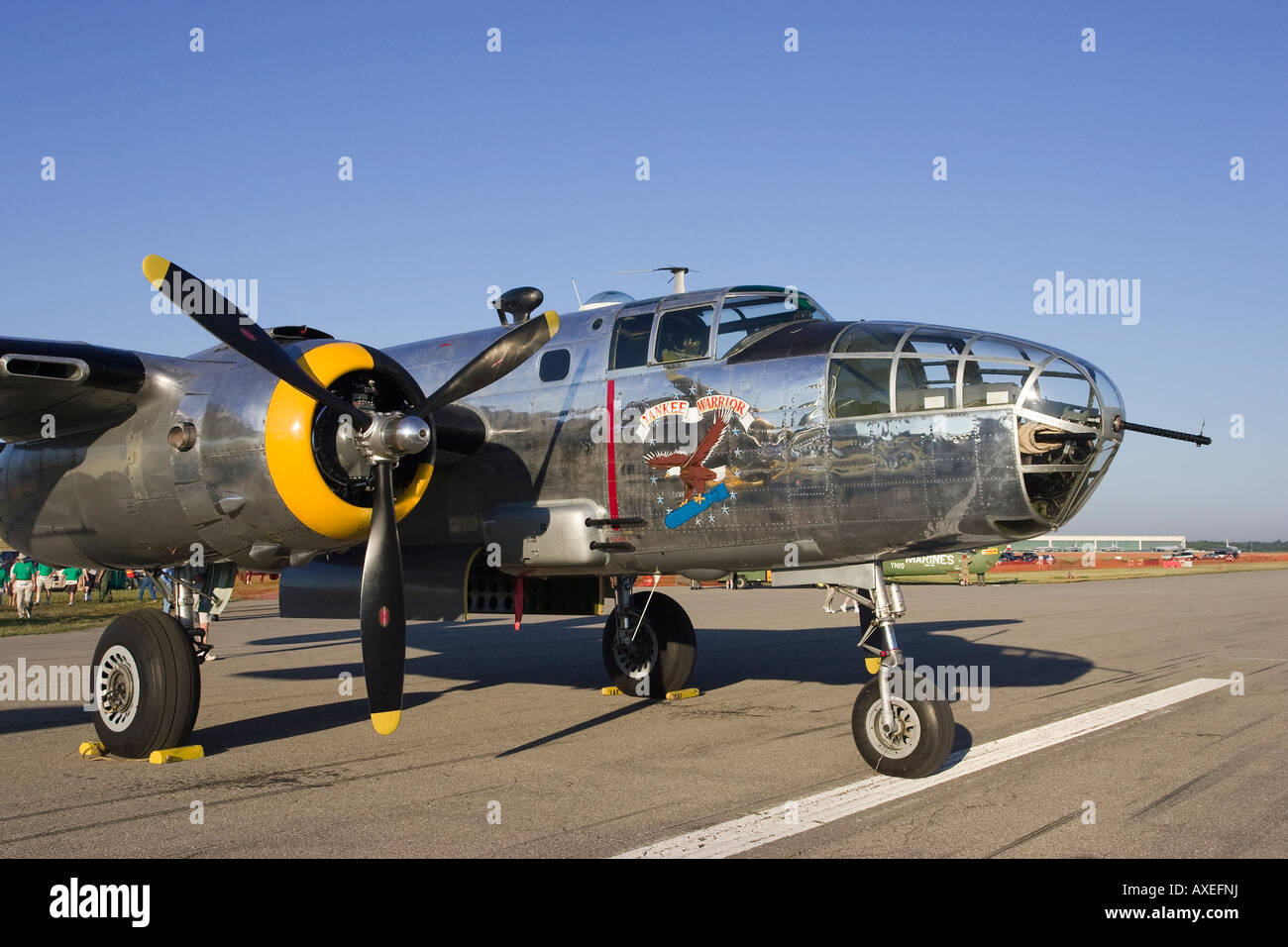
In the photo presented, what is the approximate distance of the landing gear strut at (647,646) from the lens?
13125 millimetres

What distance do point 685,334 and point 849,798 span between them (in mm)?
4702

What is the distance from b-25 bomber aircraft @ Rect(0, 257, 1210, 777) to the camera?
8430mm

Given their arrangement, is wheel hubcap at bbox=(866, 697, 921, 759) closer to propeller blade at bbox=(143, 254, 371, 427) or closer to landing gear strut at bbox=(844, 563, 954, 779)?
landing gear strut at bbox=(844, 563, 954, 779)

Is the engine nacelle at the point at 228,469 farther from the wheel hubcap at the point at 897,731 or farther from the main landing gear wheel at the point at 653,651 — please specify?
the main landing gear wheel at the point at 653,651

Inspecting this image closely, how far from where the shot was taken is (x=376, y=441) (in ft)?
28.8

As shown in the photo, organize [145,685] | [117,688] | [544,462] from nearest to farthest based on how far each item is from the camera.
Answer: [145,685] < [117,688] < [544,462]

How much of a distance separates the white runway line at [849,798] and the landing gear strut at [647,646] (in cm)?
438

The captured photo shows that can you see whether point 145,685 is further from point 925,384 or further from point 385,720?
point 925,384

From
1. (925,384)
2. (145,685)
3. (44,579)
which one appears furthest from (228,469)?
(44,579)

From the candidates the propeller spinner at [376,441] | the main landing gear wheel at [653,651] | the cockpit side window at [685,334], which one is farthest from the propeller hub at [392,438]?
the main landing gear wheel at [653,651]

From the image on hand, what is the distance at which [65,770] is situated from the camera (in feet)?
29.5
